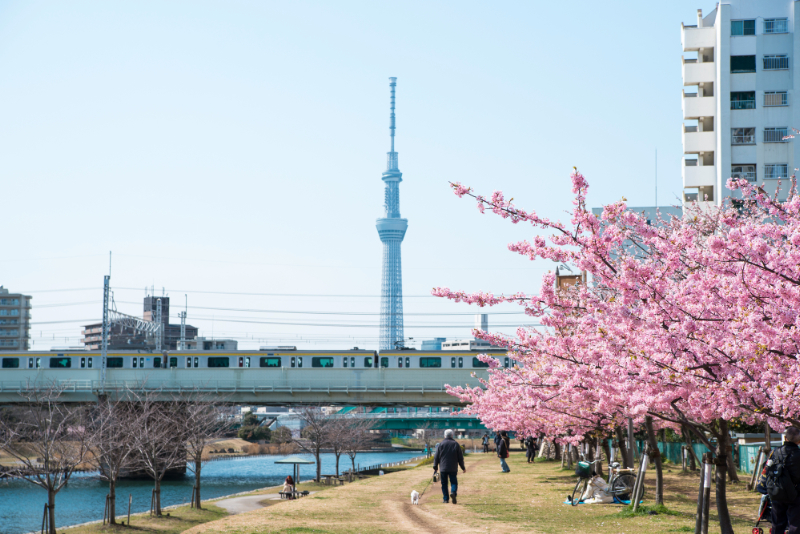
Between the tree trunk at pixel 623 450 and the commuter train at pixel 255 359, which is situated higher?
the commuter train at pixel 255 359

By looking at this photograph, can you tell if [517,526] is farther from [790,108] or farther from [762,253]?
[790,108]

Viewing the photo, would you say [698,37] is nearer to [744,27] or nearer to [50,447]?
[744,27]

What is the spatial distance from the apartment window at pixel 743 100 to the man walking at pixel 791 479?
45058 mm

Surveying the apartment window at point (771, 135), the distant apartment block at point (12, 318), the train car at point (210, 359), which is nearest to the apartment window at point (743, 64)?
the apartment window at point (771, 135)

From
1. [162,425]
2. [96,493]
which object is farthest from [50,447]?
[96,493]

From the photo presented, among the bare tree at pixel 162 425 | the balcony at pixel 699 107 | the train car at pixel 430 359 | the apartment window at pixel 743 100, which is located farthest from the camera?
the balcony at pixel 699 107

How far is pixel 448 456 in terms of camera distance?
14.4 m

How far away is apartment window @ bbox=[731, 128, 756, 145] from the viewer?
4784 centimetres

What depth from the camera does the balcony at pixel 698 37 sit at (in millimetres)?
49656

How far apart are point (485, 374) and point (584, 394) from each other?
112 ft

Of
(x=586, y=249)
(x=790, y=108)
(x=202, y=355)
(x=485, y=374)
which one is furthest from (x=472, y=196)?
(x=790, y=108)

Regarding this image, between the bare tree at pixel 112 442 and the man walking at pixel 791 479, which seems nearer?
the man walking at pixel 791 479

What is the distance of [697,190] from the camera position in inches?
1989

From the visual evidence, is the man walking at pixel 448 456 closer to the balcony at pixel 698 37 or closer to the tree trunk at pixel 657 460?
the tree trunk at pixel 657 460
